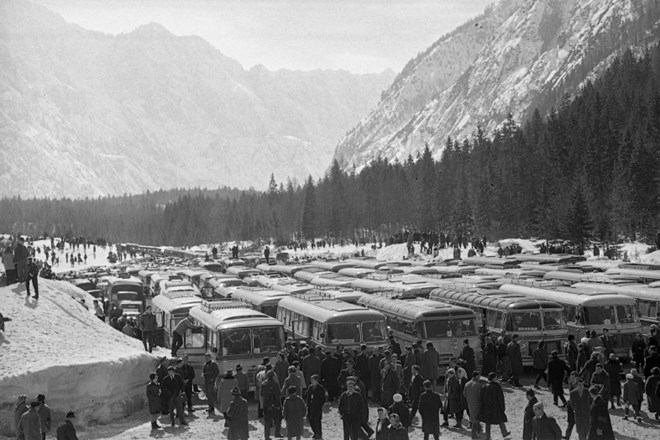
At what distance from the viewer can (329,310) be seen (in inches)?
968

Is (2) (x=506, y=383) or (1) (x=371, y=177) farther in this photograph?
(1) (x=371, y=177)

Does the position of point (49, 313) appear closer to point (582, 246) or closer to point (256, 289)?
point (256, 289)

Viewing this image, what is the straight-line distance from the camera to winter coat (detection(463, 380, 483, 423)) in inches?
679

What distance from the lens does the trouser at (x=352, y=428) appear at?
54.6ft

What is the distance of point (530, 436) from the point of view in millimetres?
15000

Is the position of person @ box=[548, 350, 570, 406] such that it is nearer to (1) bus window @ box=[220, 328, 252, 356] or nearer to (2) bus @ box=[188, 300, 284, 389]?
(2) bus @ box=[188, 300, 284, 389]

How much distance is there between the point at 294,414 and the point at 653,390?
8.82 metres

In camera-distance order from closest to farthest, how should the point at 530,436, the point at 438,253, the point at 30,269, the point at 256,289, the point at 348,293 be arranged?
1. the point at 530,436
2. the point at 30,269
3. the point at 348,293
4. the point at 256,289
5. the point at 438,253

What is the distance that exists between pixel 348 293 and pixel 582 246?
38.9 meters

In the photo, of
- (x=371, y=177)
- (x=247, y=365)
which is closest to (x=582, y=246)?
(x=247, y=365)

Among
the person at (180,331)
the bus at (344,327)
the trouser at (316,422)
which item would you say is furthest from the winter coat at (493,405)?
the person at (180,331)

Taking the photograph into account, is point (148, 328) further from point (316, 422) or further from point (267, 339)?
point (316, 422)

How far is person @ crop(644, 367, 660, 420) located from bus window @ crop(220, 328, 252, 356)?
10.7m

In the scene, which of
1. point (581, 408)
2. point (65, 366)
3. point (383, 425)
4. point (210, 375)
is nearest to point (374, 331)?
point (210, 375)
